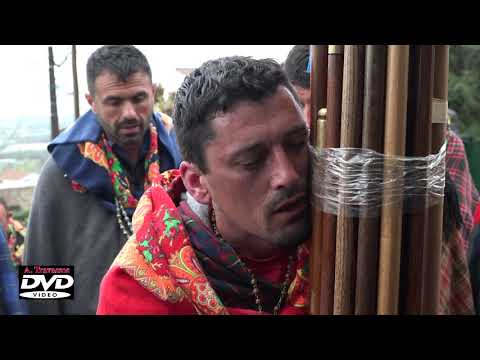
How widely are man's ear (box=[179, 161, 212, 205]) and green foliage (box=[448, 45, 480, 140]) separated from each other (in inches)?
235

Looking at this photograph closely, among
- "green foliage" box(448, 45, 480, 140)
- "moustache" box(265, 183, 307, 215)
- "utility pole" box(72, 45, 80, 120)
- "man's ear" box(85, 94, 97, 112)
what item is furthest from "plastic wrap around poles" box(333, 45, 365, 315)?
"green foliage" box(448, 45, 480, 140)

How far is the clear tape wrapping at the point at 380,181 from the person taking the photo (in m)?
1.04

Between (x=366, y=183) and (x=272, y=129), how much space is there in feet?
0.81

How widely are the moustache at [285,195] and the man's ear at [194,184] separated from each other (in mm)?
217

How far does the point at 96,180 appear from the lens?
2.80m

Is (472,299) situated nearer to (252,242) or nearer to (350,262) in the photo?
(350,262)

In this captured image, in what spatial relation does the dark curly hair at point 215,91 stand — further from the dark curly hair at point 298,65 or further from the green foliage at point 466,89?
the green foliage at point 466,89

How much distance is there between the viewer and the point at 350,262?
1081mm

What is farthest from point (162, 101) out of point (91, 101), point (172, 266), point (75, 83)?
point (172, 266)

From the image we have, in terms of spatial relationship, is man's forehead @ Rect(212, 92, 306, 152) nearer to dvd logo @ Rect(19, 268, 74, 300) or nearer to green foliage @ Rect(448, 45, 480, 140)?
dvd logo @ Rect(19, 268, 74, 300)

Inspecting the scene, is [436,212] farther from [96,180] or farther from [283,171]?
[96,180]

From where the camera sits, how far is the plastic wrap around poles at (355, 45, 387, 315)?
1013 millimetres

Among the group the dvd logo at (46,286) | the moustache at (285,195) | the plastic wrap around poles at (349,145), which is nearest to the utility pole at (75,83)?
the dvd logo at (46,286)
